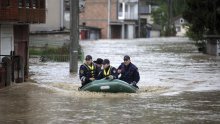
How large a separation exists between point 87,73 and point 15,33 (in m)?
8.16

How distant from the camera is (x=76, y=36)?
33156mm

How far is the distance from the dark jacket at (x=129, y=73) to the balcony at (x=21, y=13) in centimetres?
587

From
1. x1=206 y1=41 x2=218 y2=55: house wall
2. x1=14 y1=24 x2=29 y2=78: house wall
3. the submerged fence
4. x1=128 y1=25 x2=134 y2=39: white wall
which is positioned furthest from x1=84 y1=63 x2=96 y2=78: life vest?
x1=128 y1=25 x2=134 y2=39: white wall

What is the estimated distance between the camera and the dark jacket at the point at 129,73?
21875 mm

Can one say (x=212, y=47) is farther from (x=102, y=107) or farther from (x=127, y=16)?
(x=127, y=16)

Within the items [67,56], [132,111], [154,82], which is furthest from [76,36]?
[132,111]

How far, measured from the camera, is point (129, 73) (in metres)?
21.9

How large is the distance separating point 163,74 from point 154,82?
4547 mm

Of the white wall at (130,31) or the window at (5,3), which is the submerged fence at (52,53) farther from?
the white wall at (130,31)

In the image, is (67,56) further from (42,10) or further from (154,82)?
(154,82)

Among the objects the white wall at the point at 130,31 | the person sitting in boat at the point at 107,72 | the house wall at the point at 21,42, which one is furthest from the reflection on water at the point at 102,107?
the white wall at the point at 130,31

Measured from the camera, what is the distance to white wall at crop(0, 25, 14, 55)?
27281 millimetres

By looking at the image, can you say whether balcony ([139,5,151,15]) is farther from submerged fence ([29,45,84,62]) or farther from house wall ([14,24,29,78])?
house wall ([14,24,29,78])

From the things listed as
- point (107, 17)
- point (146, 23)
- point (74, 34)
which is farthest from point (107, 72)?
point (146, 23)
